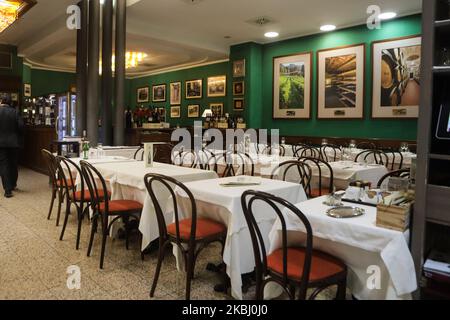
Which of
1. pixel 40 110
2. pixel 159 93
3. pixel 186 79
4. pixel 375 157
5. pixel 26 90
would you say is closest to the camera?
pixel 375 157

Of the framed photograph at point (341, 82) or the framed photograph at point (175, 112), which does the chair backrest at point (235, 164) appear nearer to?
the framed photograph at point (341, 82)

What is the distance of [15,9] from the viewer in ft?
19.5

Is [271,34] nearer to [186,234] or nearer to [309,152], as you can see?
[309,152]

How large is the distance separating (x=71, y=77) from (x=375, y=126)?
36.2ft

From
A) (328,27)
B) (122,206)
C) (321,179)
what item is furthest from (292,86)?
(122,206)

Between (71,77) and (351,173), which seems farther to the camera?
(71,77)

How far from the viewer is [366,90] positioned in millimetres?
7137

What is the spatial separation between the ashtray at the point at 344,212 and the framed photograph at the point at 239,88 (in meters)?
7.08

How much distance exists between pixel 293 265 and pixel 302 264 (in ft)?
0.17

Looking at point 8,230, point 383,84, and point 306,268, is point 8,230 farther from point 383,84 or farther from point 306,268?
A: point 383,84
